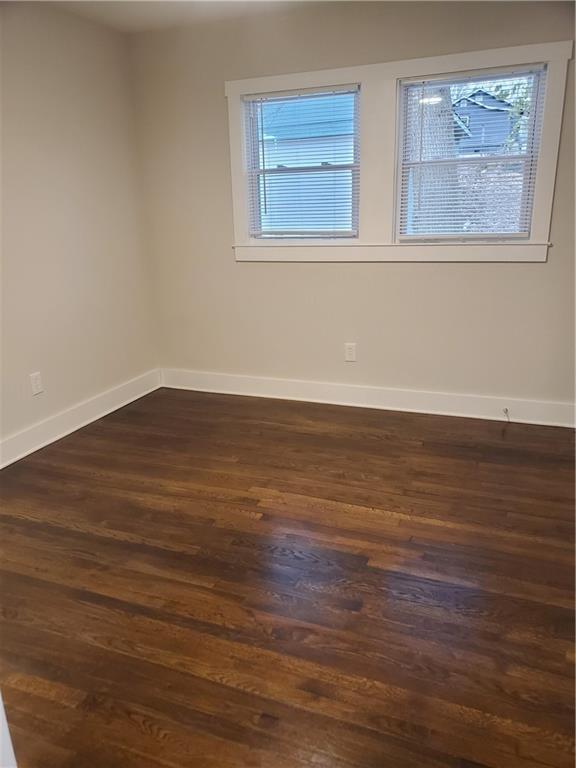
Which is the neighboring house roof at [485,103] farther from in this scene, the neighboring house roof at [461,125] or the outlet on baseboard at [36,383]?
the outlet on baseboard at [36,383]

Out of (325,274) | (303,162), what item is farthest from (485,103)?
(325,274)

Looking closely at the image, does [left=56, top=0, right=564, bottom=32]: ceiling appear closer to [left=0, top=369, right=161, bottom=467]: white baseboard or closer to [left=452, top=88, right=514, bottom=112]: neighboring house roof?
[left=452, top=88, right=514, bottom=112]: neighboring house roof

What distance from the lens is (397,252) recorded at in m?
3.40

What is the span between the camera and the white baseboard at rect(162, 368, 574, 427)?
337 cm

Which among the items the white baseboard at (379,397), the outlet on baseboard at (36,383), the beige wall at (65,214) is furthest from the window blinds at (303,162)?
the outlet on baseboard at (36,383)

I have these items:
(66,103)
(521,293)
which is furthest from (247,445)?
(66,103)

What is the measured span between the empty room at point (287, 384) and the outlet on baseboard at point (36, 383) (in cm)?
2

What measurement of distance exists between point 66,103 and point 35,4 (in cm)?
48

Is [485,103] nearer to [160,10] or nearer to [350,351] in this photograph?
[350,351]

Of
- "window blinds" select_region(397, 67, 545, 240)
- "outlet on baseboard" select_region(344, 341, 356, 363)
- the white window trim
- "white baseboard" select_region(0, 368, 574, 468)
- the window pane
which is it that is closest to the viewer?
the white window trim

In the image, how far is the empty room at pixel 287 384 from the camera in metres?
1.59

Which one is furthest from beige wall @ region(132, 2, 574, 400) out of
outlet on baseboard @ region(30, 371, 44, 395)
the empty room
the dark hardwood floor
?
→ outlet on baseboard @ region(30, 371, 44, 395)

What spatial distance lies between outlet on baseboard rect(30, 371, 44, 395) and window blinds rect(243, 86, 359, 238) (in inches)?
67.0

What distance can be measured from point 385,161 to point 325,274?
78 centimetres
